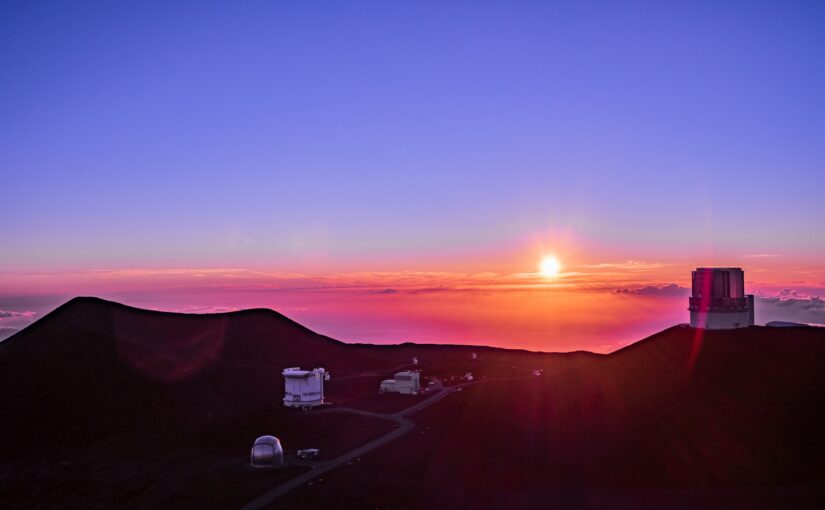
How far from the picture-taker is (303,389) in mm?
66562

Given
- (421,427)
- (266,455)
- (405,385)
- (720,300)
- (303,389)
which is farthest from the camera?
(405,385)

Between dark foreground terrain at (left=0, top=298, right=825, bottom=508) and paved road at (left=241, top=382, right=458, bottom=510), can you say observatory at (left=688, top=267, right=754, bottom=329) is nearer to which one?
dark foreground terrain at (left=0, top=298, right=825, bottom=508)

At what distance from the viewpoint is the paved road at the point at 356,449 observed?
35781 mm

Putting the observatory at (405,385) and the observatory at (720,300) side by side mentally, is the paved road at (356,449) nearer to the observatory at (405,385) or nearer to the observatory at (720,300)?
the observatory at (405,385)

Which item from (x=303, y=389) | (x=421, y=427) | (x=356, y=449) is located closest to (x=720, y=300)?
(x=421, y=427)

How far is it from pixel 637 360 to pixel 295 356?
4866cm

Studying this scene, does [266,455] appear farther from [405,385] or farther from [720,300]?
[720,300]

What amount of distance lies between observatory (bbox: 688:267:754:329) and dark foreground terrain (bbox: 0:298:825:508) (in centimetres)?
140

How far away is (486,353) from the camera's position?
120 metres

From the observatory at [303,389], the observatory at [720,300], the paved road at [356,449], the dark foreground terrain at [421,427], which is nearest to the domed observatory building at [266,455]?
the dark foreground terrain at [421,427]

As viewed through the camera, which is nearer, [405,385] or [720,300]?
[720,300]

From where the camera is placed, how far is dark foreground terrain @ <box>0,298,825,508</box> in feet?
121

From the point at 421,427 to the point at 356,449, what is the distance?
30.0 feet

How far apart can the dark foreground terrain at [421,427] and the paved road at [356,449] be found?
1.82 ft
